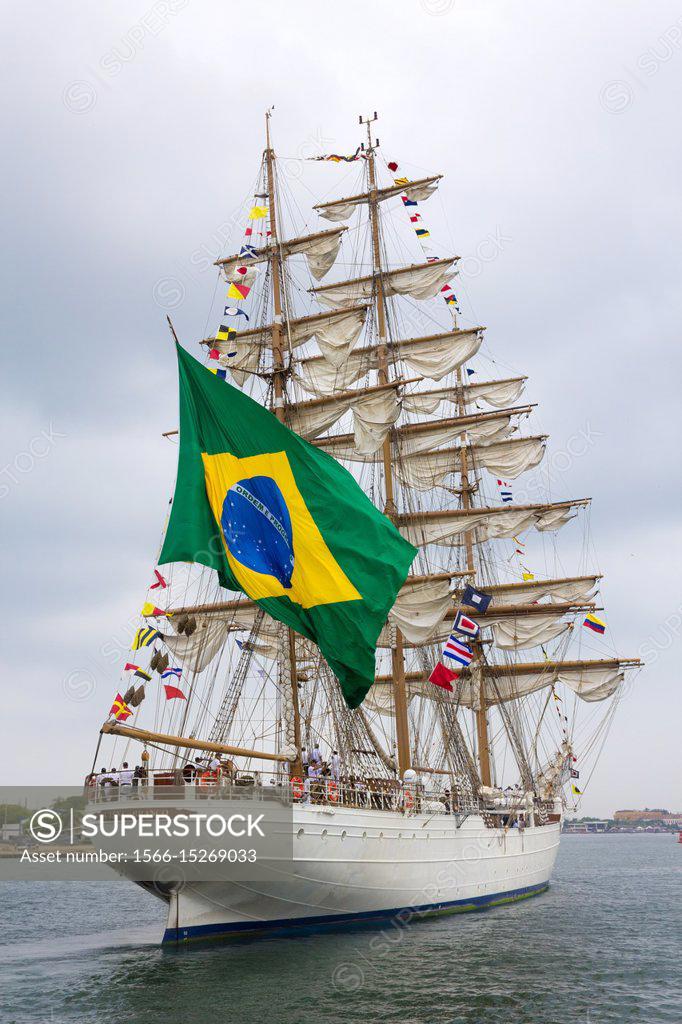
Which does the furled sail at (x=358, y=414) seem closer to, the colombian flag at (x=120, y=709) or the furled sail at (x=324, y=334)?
the furled sail at (x=324, y=334)

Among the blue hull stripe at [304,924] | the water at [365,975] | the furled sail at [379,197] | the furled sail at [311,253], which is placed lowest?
the water at [365,975]

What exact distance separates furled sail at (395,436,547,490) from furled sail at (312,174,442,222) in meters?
13.5

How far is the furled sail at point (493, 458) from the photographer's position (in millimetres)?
53941

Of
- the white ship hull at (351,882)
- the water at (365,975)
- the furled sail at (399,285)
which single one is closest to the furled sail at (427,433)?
the furled sail at (399,285)

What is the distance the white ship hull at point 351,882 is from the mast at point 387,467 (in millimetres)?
3752

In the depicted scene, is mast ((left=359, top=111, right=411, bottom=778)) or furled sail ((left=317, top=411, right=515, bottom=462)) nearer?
mast ((left=359, top=111, right=411, bottom=778))

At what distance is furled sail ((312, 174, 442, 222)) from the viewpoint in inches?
1770

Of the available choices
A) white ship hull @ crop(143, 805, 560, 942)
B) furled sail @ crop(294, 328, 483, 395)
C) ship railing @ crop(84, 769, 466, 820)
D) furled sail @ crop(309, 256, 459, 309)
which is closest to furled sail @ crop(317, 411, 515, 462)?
furled sail @ crop(294, 328, 483, 395)

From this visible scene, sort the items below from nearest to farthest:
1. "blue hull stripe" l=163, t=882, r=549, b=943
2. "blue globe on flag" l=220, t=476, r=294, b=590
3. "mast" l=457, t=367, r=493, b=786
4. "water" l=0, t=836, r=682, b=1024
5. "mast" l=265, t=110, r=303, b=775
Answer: "water" l=0, t=836, r=682, b=1024 < "blue globe on flag" l=220, t=476, r=294, b=590 < "blue hull stripe" l=163, t=882, r=549, b=943 < "mast" l=265, t=110, r=303, b=775 < "mast" l=457, t=367, r=493, b=786

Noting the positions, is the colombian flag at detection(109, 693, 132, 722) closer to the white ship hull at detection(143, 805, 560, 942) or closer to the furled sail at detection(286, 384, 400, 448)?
the white ship hull at detection(143, 805, 560, 942)

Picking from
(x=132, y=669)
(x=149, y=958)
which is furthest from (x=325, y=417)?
(x=149, y=958)

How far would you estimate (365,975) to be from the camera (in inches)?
883

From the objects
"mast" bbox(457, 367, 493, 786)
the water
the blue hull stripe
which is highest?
"mast" bbox(457, 367, 493, 786)

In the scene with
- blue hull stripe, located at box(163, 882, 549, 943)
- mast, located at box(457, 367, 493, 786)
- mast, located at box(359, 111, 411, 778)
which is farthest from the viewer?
mast, located at box(457, 367, 493, 786)
